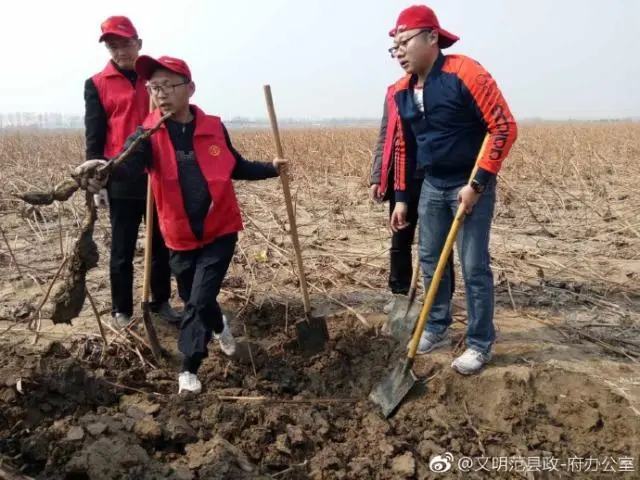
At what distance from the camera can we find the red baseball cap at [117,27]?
307 cm

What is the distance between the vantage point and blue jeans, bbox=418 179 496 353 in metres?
2.77

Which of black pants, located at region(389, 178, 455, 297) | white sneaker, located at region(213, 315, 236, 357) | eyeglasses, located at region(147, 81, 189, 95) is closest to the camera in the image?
eyeglasses, located at region(147, 81, 189, 95)

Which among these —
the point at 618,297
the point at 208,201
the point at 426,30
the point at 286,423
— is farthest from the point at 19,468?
the point at 618,297

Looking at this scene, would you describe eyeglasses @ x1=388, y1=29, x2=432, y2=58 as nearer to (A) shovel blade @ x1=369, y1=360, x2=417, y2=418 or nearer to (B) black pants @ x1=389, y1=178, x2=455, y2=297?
(B) black pants @ x1=389, y1=178, x2=455, y2=297

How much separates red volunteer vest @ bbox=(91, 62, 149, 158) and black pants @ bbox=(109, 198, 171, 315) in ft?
1.38

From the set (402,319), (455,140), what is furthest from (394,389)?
(455,140)

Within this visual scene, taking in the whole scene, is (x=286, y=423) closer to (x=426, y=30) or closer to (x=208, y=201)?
(x=208, y=201)

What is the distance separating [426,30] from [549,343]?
6.78 feet

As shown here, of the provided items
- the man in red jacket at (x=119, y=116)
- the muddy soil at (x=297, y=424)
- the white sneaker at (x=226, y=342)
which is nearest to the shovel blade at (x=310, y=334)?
the muddy soil at (x=297, y=424)

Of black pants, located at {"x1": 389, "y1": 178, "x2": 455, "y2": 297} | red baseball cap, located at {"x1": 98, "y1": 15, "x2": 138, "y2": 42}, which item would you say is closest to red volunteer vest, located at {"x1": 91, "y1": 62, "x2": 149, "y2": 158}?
red baseball cap, located at {"x1": 98, "y1": 15, "x2": 138, "y2": 42}

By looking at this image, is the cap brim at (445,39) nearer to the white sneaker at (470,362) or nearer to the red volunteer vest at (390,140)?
the red volunteer vest at (390,140)

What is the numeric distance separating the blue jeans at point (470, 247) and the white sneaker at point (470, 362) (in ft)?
0.12

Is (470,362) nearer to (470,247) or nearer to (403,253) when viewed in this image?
(470,247)

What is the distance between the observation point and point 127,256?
3518mm
